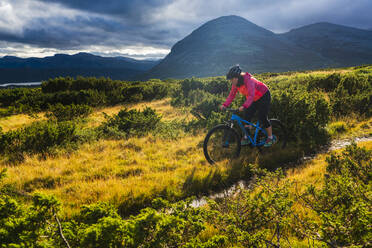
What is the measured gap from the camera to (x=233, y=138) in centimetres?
598

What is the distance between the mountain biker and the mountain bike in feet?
0.71

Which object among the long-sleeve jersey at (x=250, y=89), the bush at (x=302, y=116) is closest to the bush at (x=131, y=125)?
the long-sleeve jersey at (x=250, y=89)

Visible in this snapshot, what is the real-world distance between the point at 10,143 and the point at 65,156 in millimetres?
2429

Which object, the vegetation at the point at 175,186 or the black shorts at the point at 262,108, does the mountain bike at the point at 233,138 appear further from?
the vegetation at the point at 175,186

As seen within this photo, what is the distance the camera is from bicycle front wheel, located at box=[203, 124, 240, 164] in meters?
5.76

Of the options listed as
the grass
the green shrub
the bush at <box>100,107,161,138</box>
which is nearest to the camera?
the grass

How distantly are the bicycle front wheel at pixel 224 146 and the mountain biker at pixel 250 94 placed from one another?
13.5 inches

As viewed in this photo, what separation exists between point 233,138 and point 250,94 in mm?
1485

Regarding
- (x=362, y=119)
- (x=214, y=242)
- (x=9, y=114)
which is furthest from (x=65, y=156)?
(x=9, y=114)

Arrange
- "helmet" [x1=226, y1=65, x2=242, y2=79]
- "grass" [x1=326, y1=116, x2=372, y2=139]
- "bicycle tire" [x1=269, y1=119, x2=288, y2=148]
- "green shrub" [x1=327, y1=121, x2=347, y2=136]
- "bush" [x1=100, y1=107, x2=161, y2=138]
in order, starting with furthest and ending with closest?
1. "bush" [x1=100, y1=107, x2=161, y2=138]
2. "green shrub" [x1=327, y1=121, x2=347, y2=136]
3. "grass" [x1=326, y1=116, x2=372, y2=139]
4. "bicycle tire" [x1=269, y1=119, x2=288, y2=148]
5. "helmet" [x1=226, y1=65, x2=242, y2=79]

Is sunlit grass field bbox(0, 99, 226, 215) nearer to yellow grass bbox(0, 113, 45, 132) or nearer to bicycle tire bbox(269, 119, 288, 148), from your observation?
bicycle tire bbox(269, 119, 288, 148)

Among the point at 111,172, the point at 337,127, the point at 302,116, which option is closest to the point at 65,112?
the point at 111,172

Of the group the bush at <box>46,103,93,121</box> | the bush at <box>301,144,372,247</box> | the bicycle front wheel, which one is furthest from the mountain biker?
the bush at <box>46,103,93,121</box>

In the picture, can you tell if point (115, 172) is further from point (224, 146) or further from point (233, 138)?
point (233, 138)
